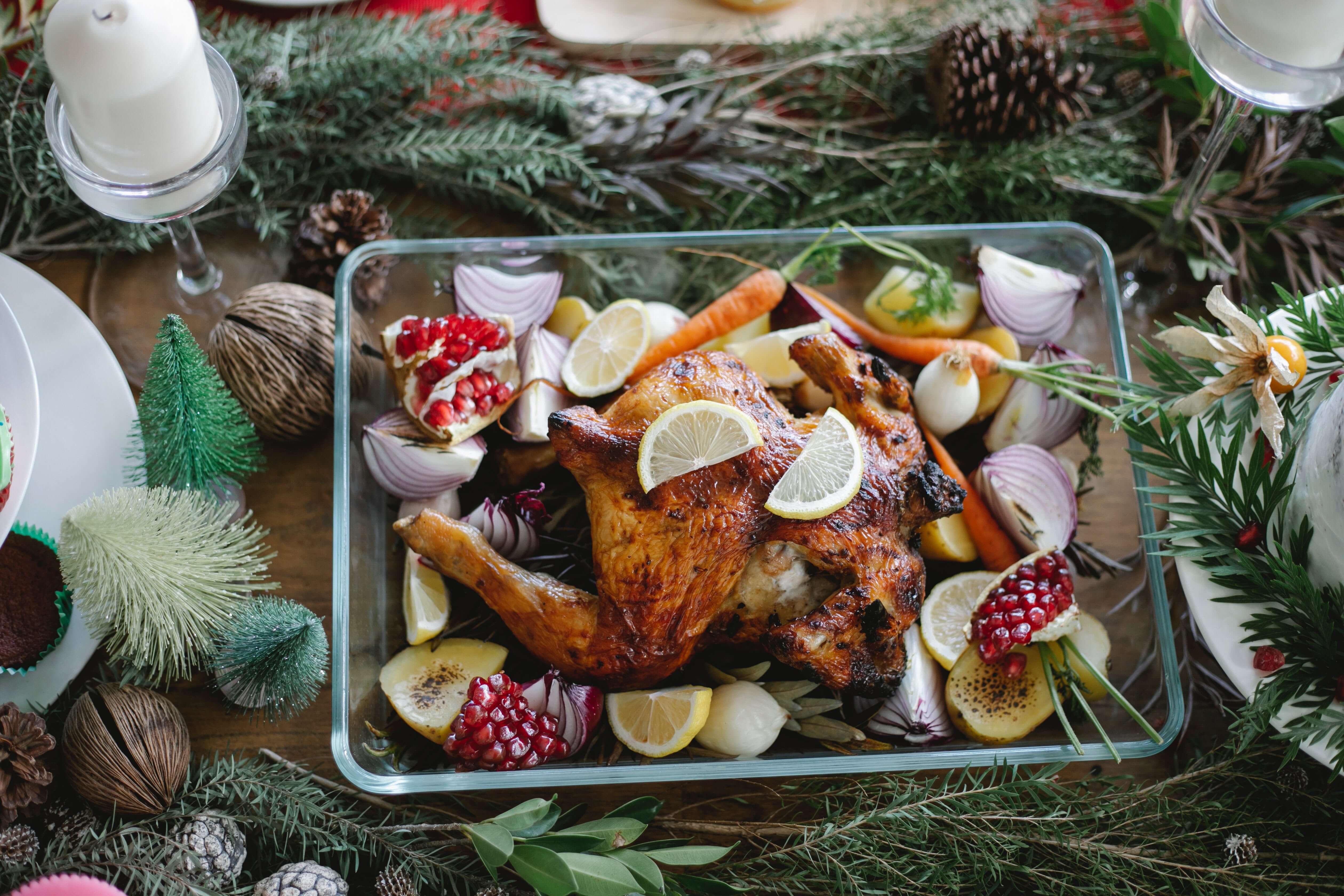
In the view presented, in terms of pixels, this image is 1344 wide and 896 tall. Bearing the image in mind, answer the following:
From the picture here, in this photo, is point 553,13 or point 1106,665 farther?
point 553,13

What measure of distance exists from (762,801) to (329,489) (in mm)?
1032

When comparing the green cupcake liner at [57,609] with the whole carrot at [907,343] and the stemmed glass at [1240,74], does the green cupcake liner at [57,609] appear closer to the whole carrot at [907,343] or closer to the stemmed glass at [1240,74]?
the whole carrot at [907,343]

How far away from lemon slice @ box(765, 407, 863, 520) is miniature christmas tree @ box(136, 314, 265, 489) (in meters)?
0.97

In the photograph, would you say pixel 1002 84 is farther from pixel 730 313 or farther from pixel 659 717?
pixel 659 717

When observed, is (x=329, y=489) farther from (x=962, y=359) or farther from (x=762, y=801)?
(x=962, y=359)

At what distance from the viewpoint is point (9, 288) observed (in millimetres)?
2004

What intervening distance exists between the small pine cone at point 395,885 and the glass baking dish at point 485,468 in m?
0.14

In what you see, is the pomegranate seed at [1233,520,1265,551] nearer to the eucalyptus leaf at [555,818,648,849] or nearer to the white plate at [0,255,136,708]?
the eucalyptus leaf at [555,818,648,849]

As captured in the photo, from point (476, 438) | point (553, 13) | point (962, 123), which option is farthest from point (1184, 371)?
point (553, 13)

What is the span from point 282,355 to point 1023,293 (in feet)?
4.72

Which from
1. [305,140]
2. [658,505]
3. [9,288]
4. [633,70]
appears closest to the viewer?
[658,505]

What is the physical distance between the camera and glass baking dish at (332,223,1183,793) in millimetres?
1700

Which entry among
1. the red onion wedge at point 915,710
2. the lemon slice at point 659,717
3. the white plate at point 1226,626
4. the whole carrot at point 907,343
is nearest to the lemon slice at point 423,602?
the lemon slice at point 659,717

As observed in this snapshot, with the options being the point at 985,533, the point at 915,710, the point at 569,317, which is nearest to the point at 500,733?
the point at 915,710
